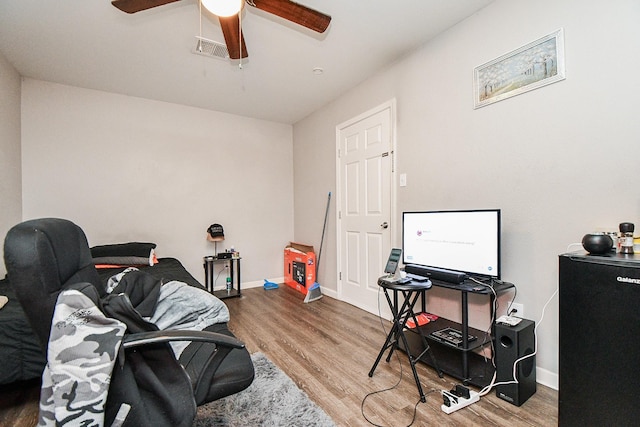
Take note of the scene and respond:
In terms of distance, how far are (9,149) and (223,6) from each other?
106 inches

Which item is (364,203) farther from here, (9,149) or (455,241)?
(9,149)

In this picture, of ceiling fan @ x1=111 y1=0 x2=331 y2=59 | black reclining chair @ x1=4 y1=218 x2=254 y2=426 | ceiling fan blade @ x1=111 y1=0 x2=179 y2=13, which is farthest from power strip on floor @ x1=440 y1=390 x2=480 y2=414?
ceiling fan blade @ x1=111 y1=0 x2=179 y2=13

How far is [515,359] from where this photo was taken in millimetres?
1665

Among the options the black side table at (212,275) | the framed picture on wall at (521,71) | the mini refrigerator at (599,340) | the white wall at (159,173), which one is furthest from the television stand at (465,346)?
the white wall at (159,173)

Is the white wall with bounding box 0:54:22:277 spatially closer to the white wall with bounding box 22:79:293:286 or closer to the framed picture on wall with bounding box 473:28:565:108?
the white wall with bounding box 22:79:293:286

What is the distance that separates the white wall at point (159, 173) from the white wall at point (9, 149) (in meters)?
0.12

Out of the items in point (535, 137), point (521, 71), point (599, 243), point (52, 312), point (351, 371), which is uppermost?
point (521, 71)

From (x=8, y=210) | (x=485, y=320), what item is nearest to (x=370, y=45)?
(x=485, y=320)

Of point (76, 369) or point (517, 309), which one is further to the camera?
point (517, 309)

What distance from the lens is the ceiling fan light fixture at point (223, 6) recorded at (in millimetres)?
1674

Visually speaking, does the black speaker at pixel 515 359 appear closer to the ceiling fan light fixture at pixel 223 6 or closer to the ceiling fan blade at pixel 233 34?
the ceiling fan light fixture at pixel 223 6

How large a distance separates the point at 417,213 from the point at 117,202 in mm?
3449

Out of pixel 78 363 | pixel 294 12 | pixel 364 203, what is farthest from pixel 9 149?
pixel 364 203

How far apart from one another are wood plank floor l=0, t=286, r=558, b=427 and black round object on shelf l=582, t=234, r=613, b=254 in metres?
0.94
